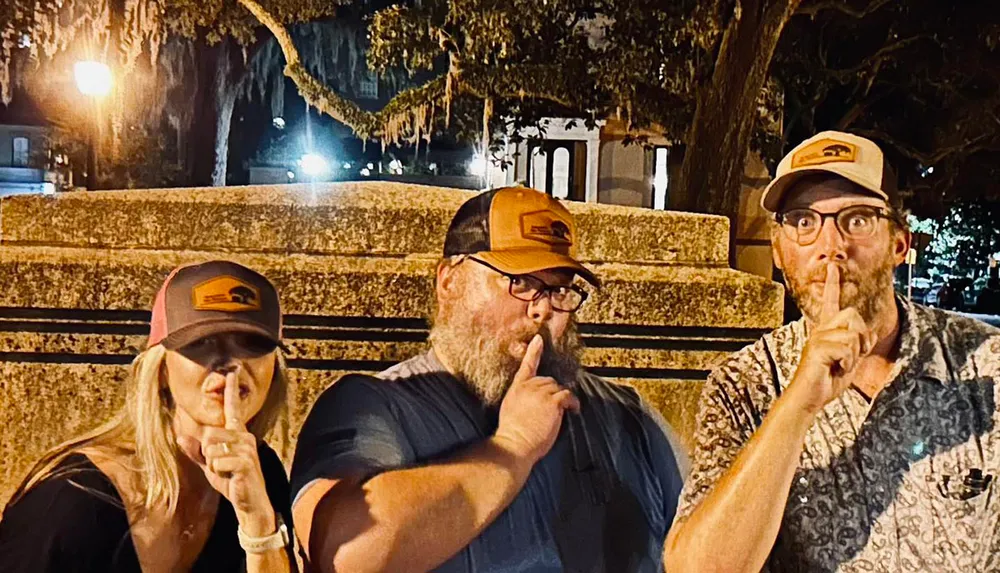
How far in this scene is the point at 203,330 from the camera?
201cm

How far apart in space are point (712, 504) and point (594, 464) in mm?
314

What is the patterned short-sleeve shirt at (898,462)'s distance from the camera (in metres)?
2.12

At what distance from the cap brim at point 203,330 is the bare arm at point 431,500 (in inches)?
14.5

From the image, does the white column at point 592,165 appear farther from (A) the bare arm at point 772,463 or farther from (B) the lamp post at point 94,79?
(A) the bare arm at point 772,463

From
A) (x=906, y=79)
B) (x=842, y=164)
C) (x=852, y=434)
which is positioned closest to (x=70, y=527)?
(x=852, y=434)

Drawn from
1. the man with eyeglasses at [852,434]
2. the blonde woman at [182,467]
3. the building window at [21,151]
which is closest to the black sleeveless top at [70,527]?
the blonde woman at [182,467]

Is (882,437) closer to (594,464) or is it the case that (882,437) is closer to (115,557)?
(594,464)

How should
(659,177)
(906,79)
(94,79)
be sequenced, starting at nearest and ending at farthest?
(94,79) → (906,79) → (659,177)

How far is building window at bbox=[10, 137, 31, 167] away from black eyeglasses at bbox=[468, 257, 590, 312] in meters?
49.3

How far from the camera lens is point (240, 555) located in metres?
2.09

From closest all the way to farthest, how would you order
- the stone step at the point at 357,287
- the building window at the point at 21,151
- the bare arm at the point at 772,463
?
the bare arm at the point at 772,463
the stone step at the point at 357,287
the building window at the point at 21,151

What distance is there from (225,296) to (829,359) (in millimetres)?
1262

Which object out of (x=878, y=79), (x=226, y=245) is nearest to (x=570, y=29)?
(x=878, y=79)

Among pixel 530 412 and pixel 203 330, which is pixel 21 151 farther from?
pixel 530 412
